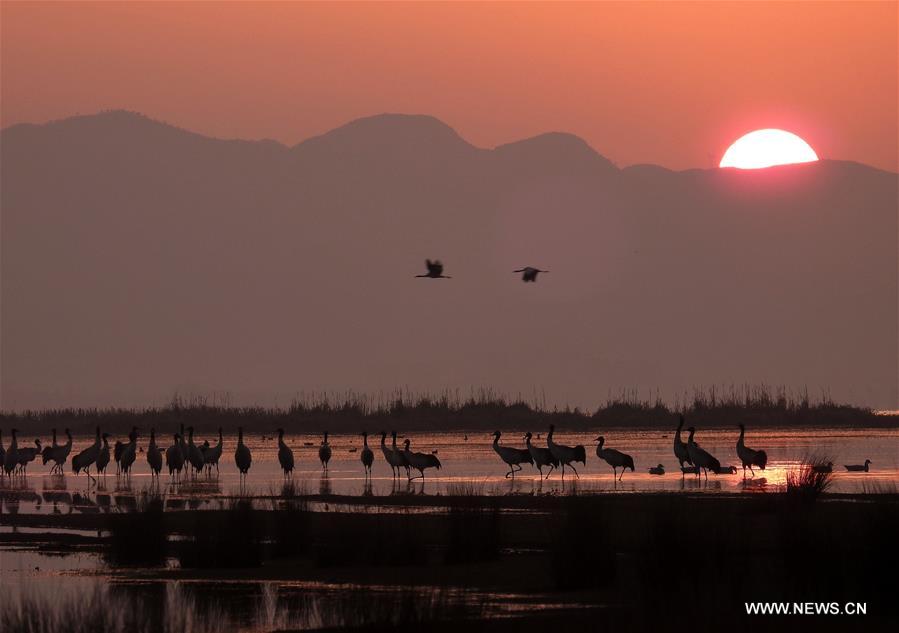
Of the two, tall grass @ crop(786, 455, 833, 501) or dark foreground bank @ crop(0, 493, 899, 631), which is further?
tall grass @ crop(786, 455, 833, 501)

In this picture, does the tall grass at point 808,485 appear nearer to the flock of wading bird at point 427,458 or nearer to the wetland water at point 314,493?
the wetland water at point 314,493

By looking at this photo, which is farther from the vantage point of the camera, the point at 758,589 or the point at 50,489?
the point at 50,489

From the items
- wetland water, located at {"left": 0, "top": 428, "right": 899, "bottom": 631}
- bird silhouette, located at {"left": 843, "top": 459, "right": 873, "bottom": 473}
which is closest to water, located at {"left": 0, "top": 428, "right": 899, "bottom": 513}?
wetland water, located at {"left": 0, "top": 428, "right": 899, "bottom": 631}

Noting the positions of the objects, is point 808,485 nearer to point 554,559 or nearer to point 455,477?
point 554,559

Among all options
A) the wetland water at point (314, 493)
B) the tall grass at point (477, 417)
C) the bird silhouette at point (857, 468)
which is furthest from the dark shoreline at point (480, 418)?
the bird silhouette at point (857, 468)

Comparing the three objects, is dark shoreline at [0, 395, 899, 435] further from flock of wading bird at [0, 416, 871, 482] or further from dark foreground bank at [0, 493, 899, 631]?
dark foreground bank at [0, 493, 899, 631]

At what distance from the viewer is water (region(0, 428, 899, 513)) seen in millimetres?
31302

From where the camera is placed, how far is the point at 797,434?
61656mm

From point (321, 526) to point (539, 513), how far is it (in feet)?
12.3

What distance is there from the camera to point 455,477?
3716 cm

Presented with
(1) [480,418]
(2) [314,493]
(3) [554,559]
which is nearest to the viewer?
(3) [554,559]

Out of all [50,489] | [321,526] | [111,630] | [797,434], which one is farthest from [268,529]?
[797,434]

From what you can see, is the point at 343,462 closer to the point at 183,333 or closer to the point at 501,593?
the point at 501,593

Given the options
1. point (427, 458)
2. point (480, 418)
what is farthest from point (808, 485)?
point (480, 418)
